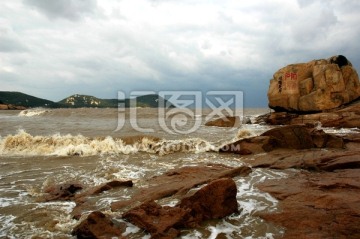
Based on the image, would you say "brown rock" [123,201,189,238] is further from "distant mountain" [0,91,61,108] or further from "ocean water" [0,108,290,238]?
"distant mountain" [0,91,61,108]

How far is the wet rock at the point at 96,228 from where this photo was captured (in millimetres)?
4434

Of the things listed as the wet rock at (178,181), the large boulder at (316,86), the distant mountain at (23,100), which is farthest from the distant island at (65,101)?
the wet rock at (178,181)

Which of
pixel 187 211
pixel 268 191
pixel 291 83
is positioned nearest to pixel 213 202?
pixel 187 211

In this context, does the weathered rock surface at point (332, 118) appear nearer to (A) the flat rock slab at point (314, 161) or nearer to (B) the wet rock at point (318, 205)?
(A) the flat rock slab at point (314, 161)

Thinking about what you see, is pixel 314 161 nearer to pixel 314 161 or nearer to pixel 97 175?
pixel 314 161

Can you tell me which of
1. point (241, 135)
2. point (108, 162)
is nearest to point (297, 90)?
point (241, 135)

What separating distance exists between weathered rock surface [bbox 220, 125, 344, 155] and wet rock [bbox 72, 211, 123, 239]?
766 cm

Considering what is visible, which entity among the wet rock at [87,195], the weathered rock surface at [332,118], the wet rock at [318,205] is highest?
the weathered rock surface at [332,118]

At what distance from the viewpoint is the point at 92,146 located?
1370 centimetres

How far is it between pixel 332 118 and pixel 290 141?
1103cm

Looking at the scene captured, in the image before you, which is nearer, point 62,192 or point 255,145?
point 62,192

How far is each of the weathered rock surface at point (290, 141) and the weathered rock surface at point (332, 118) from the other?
9.25m

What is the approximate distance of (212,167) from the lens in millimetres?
8406

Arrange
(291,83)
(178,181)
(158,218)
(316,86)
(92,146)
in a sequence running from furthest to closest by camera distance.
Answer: (291,83) → (316,86) → (92,146) → (178,181) → (158,218)
